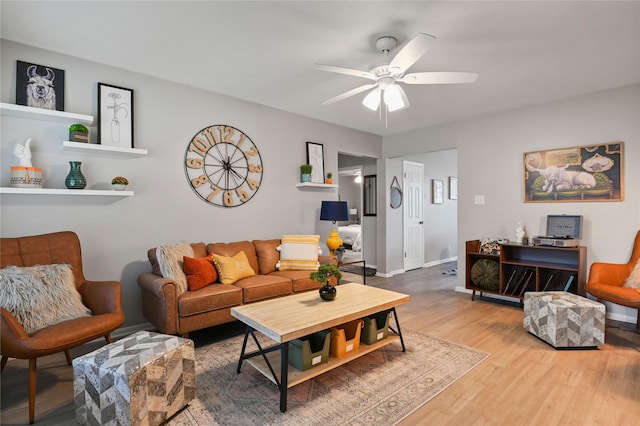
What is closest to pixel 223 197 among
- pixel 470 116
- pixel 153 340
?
pixel 153 340

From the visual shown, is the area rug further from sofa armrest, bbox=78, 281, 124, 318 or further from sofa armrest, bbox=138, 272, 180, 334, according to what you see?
sofa armrest, bbox=78, 281, 124, 318

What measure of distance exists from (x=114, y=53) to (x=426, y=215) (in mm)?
5897

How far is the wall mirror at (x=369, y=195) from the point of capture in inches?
247

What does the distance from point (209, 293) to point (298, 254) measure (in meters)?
1.28

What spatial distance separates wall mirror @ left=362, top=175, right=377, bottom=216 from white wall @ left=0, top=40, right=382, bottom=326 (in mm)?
A: 2263

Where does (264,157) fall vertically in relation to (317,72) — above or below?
below

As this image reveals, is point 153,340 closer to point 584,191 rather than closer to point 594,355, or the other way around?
point 594,355

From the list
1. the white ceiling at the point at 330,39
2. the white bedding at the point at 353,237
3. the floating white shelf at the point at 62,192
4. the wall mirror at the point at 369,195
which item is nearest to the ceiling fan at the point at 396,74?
the white ceiling at the point at 330,39

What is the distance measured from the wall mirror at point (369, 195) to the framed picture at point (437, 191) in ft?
4.94

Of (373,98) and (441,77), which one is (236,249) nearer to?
(373,98)

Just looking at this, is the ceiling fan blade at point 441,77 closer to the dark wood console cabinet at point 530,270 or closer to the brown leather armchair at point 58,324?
the dark wood console cabinet at point 530,270

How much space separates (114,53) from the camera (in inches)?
110

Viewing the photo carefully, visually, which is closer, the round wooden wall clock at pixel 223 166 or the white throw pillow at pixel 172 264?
the white throw pillow at pixel 172 264

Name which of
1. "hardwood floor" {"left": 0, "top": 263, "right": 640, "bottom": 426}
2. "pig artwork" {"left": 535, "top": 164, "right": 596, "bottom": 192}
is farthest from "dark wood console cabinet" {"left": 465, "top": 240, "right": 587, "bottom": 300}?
→ "pig artwork" {"left": 535, "top": 164, "right": 596, "bottom": 192}
